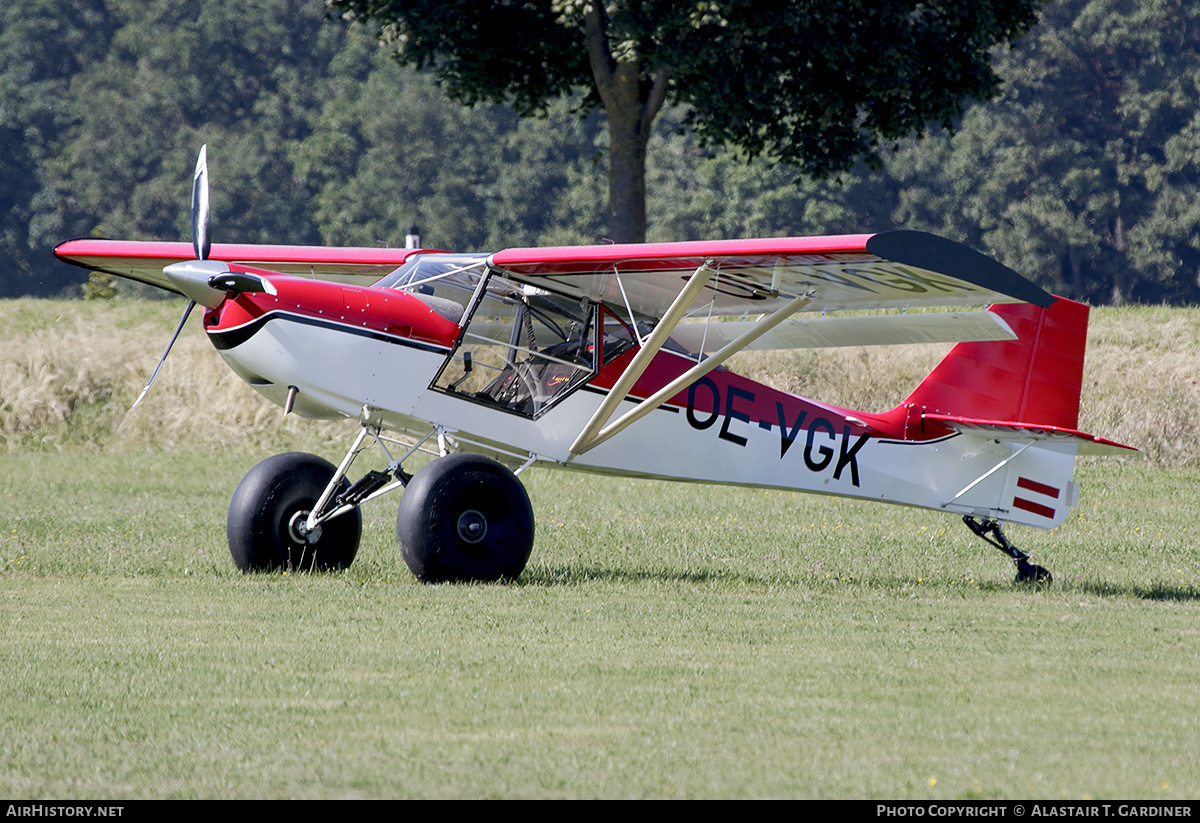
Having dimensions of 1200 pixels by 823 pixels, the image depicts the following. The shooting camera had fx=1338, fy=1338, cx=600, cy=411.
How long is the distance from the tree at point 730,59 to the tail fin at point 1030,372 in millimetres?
8956

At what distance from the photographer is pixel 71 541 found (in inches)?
488

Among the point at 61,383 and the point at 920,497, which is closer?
the point at 920,497

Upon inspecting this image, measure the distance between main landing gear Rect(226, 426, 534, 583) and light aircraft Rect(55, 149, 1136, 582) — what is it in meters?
0.02

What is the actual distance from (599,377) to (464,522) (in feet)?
5.46

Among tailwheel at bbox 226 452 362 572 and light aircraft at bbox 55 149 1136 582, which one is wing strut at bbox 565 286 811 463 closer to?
light aircraft at bbox 55 149 1136 582

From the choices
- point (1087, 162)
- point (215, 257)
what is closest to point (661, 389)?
point (215, 257)

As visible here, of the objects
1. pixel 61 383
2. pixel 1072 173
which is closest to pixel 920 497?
pixel 61 383

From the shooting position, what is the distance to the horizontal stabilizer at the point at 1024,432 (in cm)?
1041

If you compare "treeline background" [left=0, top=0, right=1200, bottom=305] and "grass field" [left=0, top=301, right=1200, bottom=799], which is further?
"treeline background" [left=0, top=0, right=1200, bottom=305]

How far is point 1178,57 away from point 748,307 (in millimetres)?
55615

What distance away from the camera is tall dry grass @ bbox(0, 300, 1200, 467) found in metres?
21.7

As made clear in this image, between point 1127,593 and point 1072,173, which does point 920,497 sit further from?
point 1072,173

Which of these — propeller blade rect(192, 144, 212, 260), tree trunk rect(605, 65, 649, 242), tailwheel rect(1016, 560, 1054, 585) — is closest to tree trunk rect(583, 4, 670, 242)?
tree trunk rect(605, 65, 649, 242)

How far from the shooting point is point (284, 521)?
33.4 ft
